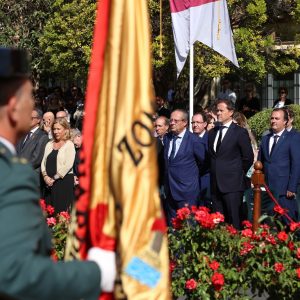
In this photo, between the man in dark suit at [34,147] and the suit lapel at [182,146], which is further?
the man in dark suit at [34,147]

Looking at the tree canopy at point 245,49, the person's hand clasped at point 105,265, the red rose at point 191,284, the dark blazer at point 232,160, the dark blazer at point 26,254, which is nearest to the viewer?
the dark blazer at point 26,254

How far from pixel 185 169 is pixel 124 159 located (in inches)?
260

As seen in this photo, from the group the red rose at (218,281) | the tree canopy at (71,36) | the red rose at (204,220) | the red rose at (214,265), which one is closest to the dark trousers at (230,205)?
the red rose at (204,220)

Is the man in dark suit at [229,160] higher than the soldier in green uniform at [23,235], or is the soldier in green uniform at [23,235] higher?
the soldier in green uniform at [23,235]

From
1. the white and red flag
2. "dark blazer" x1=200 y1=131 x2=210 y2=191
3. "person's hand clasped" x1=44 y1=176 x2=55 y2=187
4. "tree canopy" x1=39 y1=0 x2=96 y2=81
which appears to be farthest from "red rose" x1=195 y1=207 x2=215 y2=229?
"tree canopy" x1=39 y1=0 x2=96 y2=81

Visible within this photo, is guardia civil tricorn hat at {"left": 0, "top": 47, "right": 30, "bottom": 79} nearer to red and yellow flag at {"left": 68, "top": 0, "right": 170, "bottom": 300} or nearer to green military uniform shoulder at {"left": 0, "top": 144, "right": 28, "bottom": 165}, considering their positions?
green military uniform shoulder at {"left": 0, "top": 144, "right": 28, "bottom": 165}

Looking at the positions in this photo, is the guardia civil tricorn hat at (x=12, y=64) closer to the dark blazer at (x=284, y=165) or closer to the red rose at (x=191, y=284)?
the red rose at (x=191, y=284)

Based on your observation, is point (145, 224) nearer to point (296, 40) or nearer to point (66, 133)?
point (66, 133)

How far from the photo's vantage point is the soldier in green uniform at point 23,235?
7.78ft

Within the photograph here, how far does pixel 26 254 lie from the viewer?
7.82 feet

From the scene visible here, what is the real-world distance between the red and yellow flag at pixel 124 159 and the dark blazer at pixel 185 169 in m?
6.31

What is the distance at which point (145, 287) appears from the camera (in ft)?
9.29

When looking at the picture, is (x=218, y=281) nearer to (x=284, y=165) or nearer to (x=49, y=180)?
(x=284, y=165)

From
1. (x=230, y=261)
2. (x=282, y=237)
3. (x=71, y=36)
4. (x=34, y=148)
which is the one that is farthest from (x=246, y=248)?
(x=71, y=36)
